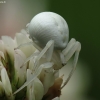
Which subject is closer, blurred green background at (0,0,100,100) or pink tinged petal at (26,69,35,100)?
pink tinged petal at (26,69,35,100)

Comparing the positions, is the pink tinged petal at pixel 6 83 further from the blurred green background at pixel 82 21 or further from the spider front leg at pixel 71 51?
the blurred green background at pixel 82 21

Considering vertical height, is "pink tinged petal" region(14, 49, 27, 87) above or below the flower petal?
above

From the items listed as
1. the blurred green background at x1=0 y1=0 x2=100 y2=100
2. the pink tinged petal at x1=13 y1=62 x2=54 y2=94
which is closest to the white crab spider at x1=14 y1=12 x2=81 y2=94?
the pink tinged petal at x1=13 y1=62 x2=54 y2=94

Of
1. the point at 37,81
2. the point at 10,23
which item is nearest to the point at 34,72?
the point at 37,81

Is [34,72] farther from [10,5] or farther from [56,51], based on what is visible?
[10,5]

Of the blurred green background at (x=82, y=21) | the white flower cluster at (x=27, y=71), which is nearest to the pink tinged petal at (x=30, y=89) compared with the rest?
the white flower cluster at (x=27, y=71)

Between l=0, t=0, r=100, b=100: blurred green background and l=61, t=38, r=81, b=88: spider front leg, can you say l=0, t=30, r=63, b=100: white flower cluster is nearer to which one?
l=61, t=38, r=81, b=88: spider front leg
